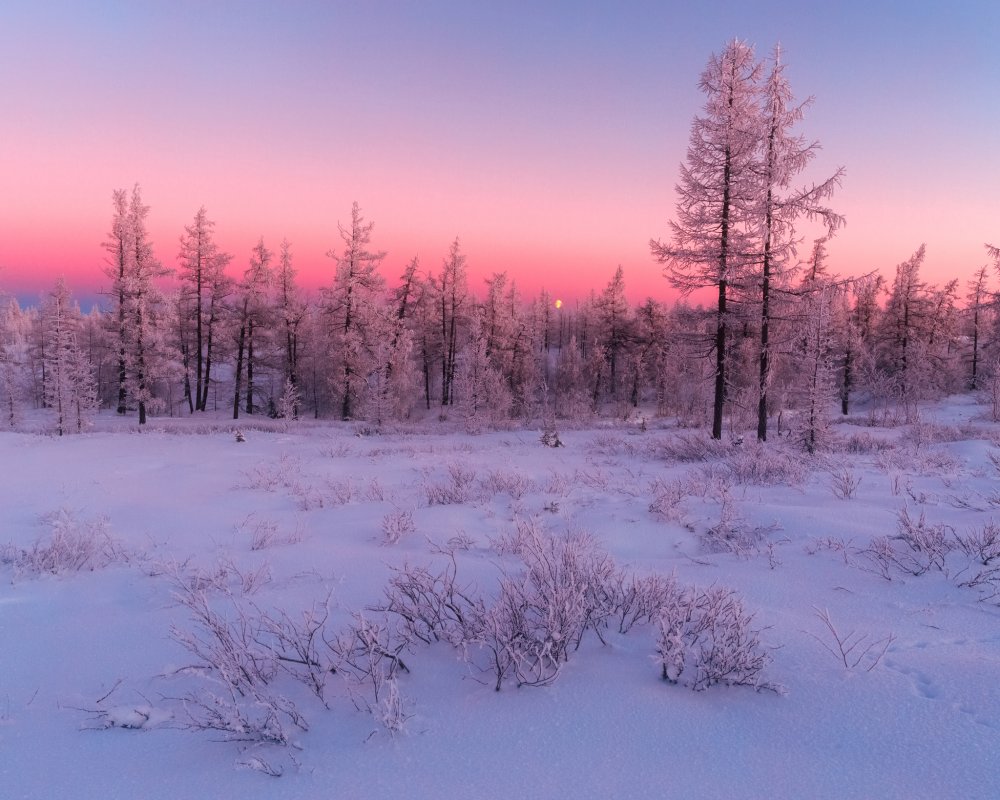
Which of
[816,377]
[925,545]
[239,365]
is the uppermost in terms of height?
[239,365]

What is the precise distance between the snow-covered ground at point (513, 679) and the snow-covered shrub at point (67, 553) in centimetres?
3

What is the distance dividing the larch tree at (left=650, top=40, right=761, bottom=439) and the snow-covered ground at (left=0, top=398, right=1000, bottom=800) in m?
10.7

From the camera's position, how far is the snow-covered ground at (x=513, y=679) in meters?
1.89

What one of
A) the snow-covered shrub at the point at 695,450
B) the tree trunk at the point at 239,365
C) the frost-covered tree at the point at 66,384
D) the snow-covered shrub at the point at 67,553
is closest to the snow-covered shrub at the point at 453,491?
the snow-covered shrub at the point at 67,553

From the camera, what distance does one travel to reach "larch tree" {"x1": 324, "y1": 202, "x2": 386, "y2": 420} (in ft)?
98.4

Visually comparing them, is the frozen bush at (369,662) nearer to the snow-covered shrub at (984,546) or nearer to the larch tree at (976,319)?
the snow-covered shrub at (984,546)

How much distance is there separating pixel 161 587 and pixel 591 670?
3206 mm

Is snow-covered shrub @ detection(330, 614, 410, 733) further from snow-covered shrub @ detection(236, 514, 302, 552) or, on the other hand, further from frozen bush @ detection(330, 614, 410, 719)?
snow-covered shrub @ detection(236, 514, 302, 552)

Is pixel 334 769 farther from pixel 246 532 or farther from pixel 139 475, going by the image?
pixel 139 475

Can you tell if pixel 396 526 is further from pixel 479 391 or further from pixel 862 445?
pixel 479 391

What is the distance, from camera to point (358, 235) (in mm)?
29797

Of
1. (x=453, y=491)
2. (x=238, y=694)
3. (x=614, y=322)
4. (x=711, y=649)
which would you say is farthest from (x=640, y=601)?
(x=614, y=322)

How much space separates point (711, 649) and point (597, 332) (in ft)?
148

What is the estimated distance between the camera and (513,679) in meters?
2.46
